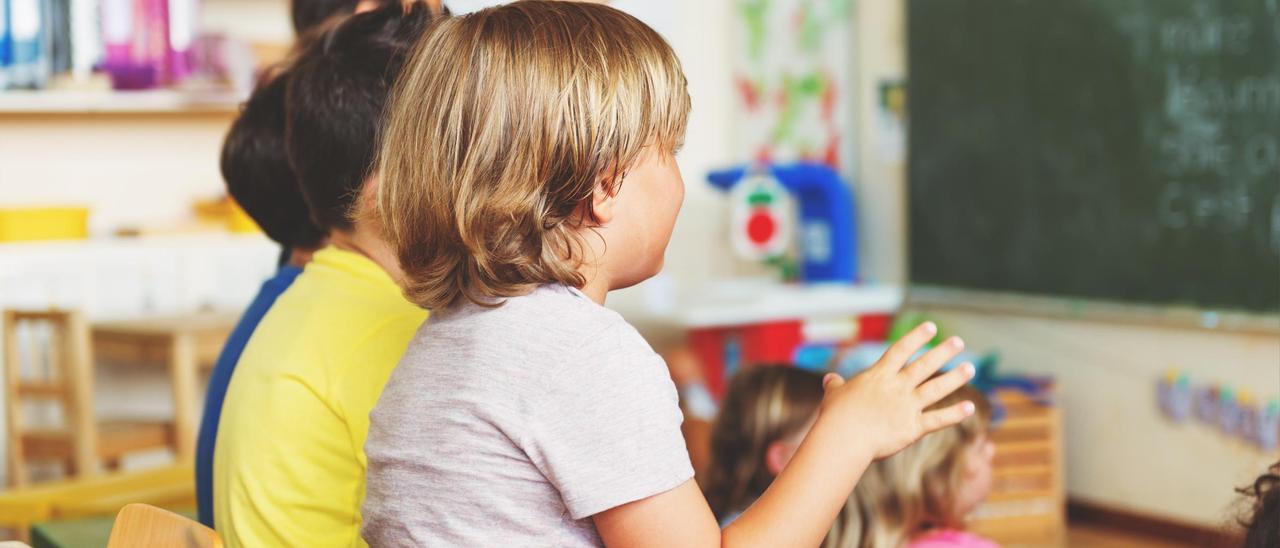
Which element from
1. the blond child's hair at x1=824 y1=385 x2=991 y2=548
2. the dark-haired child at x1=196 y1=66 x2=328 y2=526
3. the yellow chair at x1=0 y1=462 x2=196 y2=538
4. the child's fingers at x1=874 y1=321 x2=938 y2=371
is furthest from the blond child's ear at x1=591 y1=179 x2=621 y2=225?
the yellow chair at x1=0 y1=462 x2=196 y2=538

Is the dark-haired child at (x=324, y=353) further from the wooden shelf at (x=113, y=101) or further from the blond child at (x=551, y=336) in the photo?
the wooden shelf at (x=113, y=101)

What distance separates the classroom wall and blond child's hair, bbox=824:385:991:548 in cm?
162

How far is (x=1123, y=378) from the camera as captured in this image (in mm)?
3658

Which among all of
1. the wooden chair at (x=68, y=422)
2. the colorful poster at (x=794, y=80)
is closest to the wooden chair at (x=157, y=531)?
the wooden chair at (x=68, y=422)

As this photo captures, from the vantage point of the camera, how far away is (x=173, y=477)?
2.50m

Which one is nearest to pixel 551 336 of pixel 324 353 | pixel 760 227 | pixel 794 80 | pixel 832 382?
pixel 832 382

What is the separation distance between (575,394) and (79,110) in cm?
363

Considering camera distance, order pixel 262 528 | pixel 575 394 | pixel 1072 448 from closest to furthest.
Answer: pixel 575 394
pixel 262 528
pixel 1072 448

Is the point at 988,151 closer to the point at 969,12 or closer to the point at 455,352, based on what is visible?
the point at 969,12

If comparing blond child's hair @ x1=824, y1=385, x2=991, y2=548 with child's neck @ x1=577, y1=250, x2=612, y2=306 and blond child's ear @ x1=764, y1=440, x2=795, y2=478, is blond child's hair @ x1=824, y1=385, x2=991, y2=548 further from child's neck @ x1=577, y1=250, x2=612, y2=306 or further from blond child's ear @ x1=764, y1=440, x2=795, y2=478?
child's neck @ x1=577, y1=250, x2=612, y2=306

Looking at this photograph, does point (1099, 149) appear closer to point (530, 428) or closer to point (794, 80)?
point (794, 80)

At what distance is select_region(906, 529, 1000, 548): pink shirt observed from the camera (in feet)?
5.25

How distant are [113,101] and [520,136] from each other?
131 inches

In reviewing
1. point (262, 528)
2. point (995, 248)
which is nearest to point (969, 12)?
point (995, 248)
